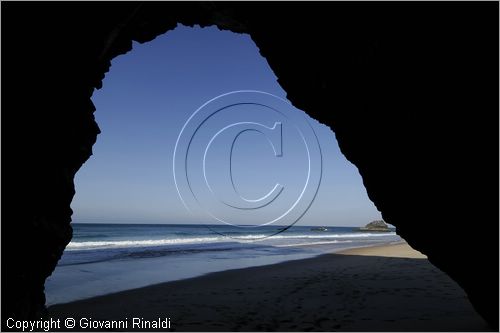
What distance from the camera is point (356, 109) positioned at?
619 centimetres

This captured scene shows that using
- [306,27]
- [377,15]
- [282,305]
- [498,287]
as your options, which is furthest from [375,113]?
[282,305]

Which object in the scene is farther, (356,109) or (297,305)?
(297,305)

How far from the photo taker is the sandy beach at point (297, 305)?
21.0 ft

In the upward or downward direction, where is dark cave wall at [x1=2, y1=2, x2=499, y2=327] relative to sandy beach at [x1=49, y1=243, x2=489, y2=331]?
upward

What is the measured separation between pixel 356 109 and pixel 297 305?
512cm

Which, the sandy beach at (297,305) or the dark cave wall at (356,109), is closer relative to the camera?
the dark cave wall at (356,109)

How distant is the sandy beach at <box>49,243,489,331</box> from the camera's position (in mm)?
6406

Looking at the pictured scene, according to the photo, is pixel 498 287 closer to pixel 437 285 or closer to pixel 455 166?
pixel 455 166

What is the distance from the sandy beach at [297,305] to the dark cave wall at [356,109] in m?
1.83

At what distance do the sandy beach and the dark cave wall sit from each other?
183 centimetres

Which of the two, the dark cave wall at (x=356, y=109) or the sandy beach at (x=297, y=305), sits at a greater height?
the dark cave wall at (x=356, y=109)

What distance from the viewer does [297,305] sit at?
807 cm

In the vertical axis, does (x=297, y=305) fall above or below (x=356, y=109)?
below

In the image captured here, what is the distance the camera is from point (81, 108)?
7.03 meters
